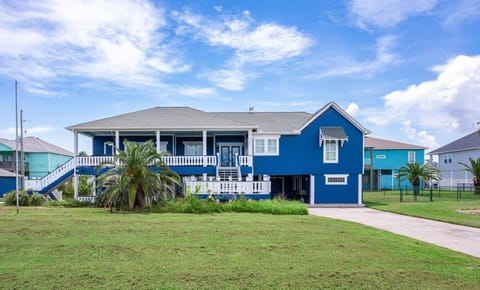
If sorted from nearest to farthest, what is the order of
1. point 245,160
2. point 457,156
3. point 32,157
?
1. point 245,160
2. point 32,157
3. point 457,156

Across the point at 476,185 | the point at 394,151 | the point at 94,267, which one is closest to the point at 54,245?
the point at 94,267

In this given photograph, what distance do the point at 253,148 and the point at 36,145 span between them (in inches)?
1345

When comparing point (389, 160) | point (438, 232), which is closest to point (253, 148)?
point (438, 232)

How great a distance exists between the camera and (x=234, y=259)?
7824mm

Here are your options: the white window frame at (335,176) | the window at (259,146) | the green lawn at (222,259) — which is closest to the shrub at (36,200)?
the green lawn at (222,259)

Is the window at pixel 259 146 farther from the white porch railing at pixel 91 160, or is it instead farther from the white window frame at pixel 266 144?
the white porch railing at pixel 91 160

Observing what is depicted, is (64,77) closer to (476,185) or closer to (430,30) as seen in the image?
(430,30)

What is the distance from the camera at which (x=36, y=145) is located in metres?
47.7

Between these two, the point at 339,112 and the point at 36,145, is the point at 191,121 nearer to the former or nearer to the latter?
the point at 339,112

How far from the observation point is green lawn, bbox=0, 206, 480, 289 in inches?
247

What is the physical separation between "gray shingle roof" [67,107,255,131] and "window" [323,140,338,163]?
5.34m

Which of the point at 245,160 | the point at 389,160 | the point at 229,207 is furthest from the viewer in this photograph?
the point at 389,160

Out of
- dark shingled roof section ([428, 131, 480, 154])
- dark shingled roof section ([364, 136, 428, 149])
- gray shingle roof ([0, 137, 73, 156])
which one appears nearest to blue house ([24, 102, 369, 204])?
dark shingled roof section ([364, 136, 428, 149])

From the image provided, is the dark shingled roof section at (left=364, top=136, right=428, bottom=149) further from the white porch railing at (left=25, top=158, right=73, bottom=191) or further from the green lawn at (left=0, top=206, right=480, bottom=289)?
the green lawn at (left=0, top=206, right=480, bottom=289)
